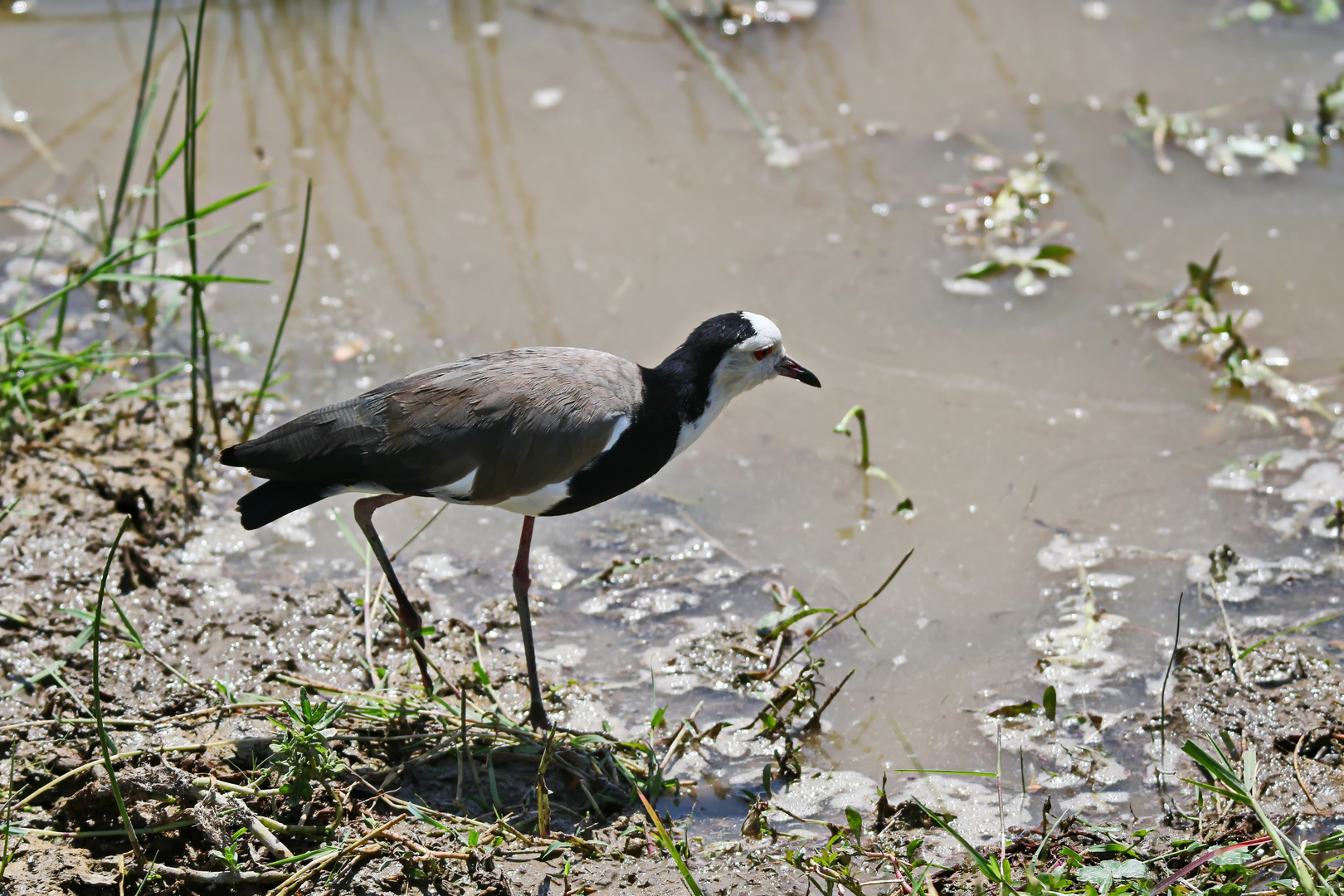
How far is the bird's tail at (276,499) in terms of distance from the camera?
12.1 feet

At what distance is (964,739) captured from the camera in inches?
156

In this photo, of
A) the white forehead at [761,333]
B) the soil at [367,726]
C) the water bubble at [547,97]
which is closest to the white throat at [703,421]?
the white forehead at [761,333]

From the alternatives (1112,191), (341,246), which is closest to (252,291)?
(341,246)

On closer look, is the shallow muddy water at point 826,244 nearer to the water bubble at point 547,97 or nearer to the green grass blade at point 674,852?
the water bubble at point 547,97

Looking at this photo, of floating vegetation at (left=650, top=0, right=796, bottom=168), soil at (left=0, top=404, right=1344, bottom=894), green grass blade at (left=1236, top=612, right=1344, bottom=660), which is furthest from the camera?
floating vegetation at (left=650, top=0, right=796, bottom=168)

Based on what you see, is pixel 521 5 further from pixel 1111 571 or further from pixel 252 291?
pixel 1111 571

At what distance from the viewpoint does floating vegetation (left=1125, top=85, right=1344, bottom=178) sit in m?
6.46

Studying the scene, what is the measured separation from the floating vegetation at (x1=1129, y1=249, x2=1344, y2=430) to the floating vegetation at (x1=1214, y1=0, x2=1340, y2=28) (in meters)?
2.56

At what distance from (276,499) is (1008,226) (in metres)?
4.04

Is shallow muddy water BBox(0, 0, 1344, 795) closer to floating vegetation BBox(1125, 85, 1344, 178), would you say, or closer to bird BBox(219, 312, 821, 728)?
floating vegetation BBox(1125, 85, 1344, 178)

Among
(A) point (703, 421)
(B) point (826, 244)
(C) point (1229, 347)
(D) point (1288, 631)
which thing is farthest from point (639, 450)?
(C) point (1229, 347)

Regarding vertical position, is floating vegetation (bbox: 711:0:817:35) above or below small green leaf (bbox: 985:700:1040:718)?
above

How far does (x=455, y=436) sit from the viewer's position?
12.2ft

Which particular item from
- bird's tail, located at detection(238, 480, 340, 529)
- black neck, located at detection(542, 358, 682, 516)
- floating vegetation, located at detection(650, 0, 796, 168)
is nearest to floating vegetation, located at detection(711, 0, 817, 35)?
floating vegetation, located at detection(650, 0, 796, 168)
